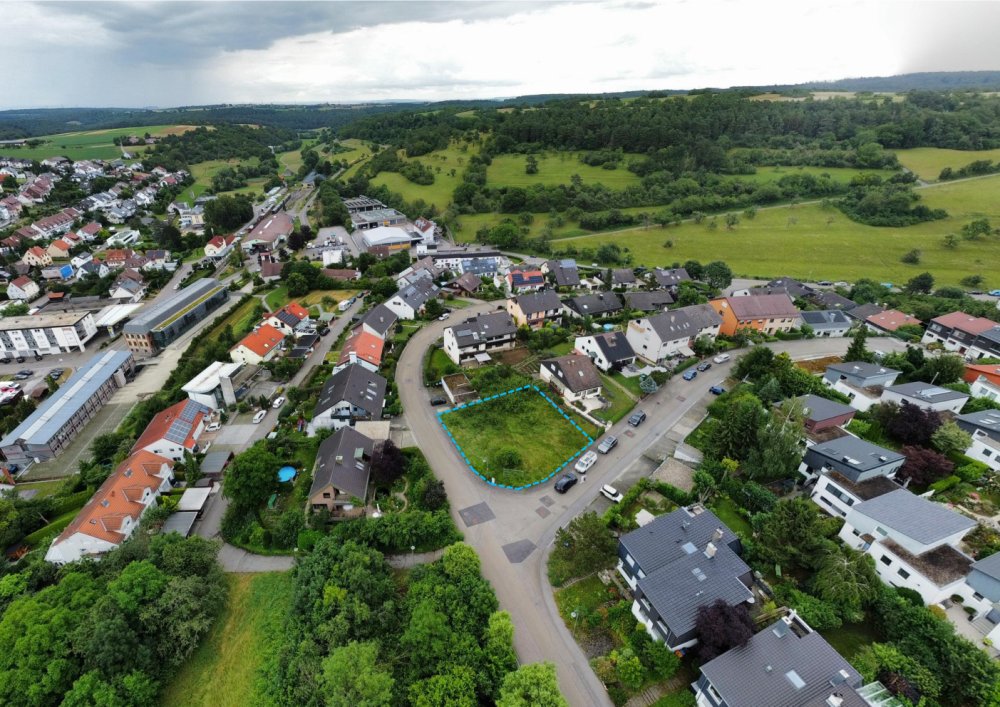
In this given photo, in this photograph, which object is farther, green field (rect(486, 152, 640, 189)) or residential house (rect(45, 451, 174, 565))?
green field (rect(486, 152, 640, 189))

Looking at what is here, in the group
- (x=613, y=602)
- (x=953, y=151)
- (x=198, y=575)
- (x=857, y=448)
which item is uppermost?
(x=953, y=151)

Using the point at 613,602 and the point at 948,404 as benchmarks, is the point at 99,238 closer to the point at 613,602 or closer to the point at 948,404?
the point at 613,602

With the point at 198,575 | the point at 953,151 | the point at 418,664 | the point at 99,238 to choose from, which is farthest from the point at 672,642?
the point at 953,151

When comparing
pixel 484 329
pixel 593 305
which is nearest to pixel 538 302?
pixel 593 305

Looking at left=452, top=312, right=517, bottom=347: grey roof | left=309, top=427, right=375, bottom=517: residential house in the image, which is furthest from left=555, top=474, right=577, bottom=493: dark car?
left=452, top=312, right=517, bottom=347: grey roof

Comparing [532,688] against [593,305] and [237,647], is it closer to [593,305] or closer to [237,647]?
[237,647]

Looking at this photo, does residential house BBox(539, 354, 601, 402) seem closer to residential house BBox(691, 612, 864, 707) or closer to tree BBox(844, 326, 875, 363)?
residential house BBox(691, 612, 864, 707)
